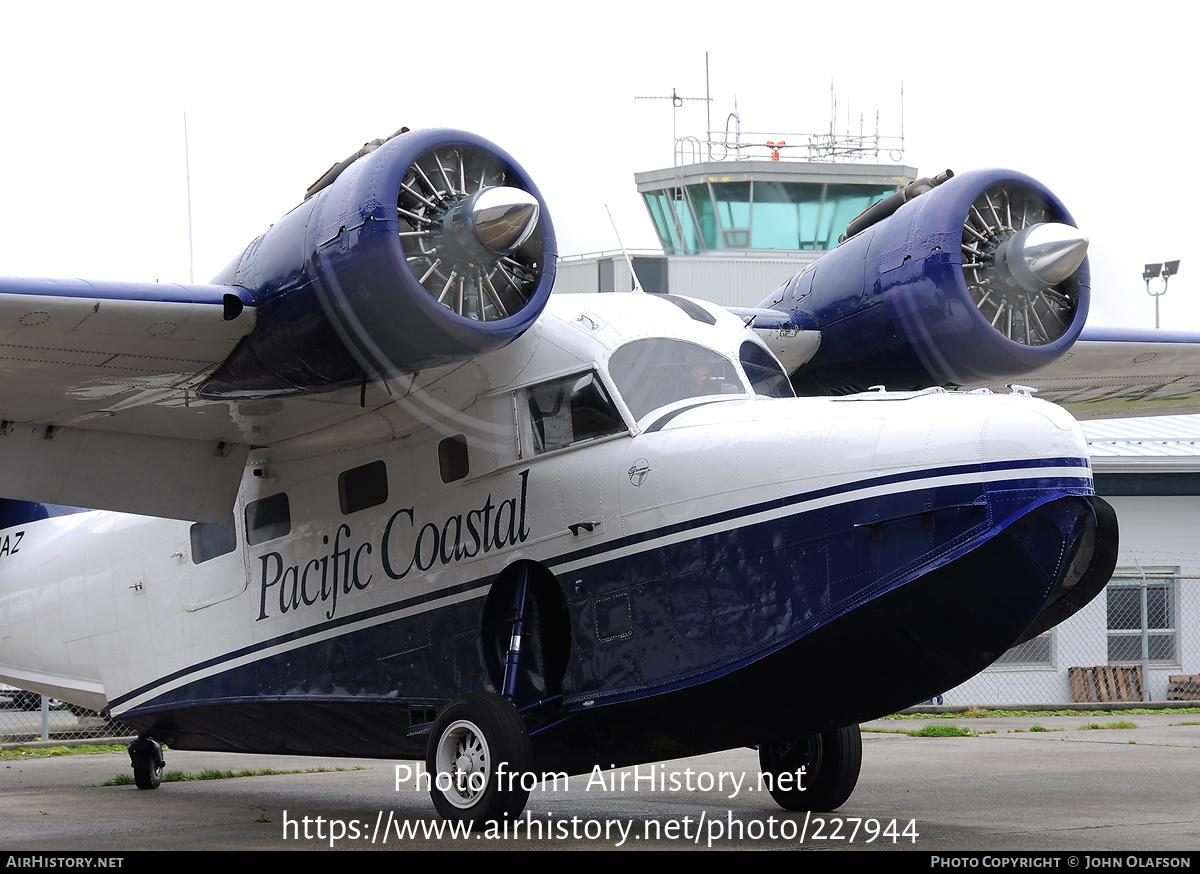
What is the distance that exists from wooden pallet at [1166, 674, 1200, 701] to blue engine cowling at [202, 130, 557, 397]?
1816 centimetres

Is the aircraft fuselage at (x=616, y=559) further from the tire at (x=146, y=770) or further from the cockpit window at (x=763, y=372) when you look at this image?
the tire at (x=146, y=770)

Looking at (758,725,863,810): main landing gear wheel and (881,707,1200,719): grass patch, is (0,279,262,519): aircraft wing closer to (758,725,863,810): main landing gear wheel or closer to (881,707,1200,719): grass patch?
(758,725,863,810): main landing gear wheel

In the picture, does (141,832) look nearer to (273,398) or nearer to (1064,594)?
(273,398)

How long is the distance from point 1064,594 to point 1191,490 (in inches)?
779

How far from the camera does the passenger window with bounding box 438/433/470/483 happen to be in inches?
347

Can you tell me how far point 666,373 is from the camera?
27.2 feet

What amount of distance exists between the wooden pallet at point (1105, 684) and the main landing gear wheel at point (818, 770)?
1509cm

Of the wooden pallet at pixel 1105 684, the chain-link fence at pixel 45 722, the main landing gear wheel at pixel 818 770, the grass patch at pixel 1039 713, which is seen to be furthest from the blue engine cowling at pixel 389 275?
the wooden pallet at pixel 1105 684

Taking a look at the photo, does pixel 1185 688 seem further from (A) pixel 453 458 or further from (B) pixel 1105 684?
(A) pixel 453 458

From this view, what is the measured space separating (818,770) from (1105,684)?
15.4 m

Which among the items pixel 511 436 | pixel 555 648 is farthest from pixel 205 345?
pixel 555 648

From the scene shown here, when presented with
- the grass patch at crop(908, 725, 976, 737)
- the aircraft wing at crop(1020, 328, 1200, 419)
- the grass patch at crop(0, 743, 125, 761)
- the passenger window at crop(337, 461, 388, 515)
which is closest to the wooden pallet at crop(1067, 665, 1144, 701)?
the grass patch at crop(908, 725, 976, 737)

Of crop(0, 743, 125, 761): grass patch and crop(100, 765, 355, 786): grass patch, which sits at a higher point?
crop(100, 765, 355, 786): grass patch

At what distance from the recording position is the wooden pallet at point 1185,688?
22547 millimetres
